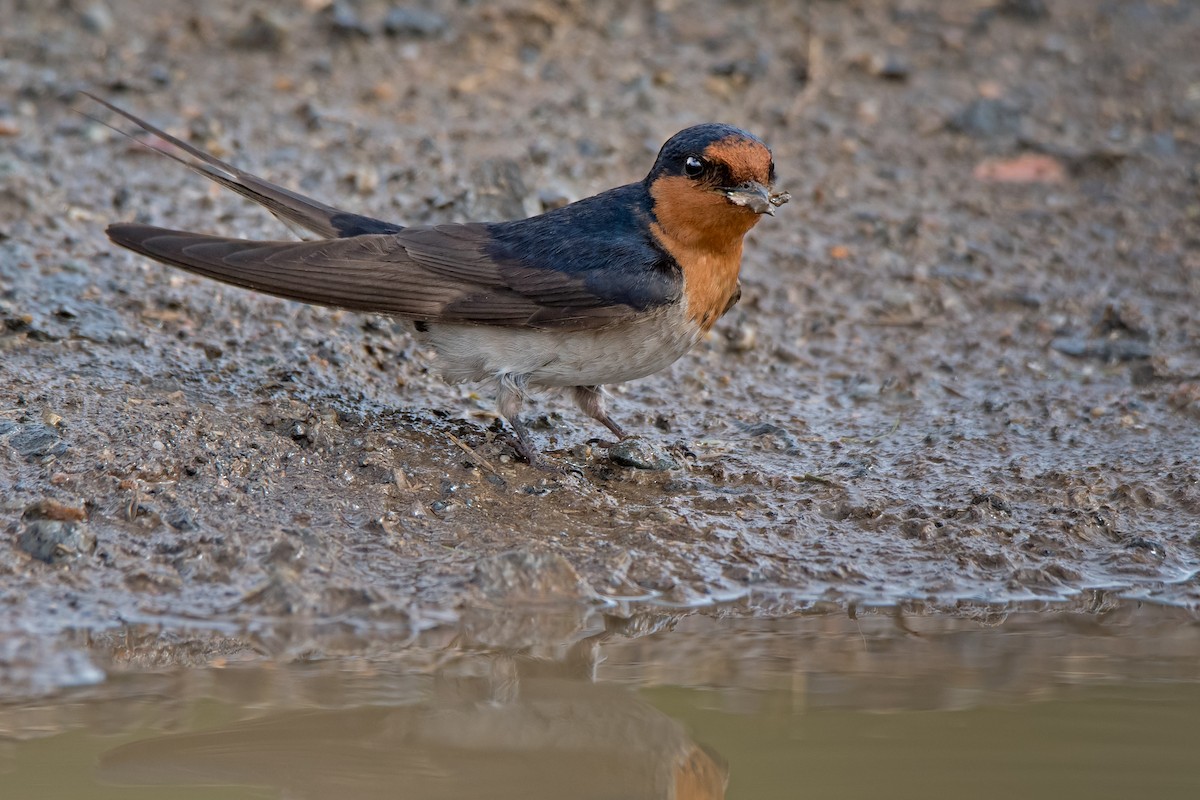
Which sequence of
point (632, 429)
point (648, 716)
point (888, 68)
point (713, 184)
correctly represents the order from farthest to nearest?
point (888, 68), point (632, 429), point (713, 184), point (648, 716)

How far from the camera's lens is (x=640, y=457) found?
14.7 feet

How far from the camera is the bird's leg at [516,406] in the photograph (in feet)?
14.3

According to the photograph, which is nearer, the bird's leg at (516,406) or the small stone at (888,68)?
the bird's leg at (516,406)

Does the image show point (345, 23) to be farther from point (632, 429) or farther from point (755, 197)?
point (755, 197)

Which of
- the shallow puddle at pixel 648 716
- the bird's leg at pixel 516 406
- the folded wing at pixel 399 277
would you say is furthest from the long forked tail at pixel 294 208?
the shallow puddle at pixel 648 716

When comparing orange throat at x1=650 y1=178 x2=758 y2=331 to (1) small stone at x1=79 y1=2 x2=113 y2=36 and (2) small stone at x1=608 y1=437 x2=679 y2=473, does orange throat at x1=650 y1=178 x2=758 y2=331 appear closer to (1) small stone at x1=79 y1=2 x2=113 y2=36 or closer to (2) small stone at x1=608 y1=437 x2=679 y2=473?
(2) small stone at x1=608 y1=437 x2=679 y2=473

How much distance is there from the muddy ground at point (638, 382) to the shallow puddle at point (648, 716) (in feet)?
0.70

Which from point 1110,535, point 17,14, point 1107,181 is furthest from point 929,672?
point 17,14

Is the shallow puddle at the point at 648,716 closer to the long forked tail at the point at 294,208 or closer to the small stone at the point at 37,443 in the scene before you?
the small stone at the point at 37,443

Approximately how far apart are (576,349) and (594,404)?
0.42 meters

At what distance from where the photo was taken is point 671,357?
4332 millimetres

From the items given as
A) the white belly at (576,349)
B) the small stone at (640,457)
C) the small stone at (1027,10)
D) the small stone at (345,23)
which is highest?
the small stone at (1027,10)

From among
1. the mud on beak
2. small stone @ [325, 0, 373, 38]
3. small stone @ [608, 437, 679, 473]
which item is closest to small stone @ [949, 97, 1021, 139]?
small stone @ [325, 0, 373, 38]

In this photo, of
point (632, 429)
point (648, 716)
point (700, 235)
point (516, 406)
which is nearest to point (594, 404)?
point (632, 429)
